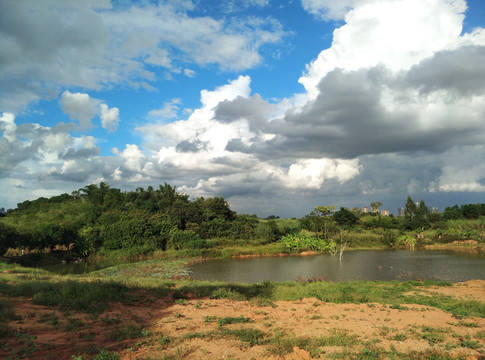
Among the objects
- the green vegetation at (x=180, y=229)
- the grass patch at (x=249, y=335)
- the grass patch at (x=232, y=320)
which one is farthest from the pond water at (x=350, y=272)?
the grass patch at (x=249, y=335)

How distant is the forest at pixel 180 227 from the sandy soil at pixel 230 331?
1063 inches

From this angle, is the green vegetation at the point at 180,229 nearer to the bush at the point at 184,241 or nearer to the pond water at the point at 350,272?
the bush at the point at 184,241

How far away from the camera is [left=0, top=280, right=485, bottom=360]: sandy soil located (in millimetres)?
6992

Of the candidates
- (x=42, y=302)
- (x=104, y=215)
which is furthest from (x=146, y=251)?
(x=42, y=302)

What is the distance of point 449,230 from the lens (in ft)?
187

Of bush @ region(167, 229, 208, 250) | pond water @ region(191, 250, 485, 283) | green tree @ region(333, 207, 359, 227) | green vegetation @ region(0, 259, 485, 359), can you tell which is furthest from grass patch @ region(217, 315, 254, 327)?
green tree @ region(333, 207, 359, 227)

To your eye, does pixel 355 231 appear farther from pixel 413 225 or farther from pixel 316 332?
pixel 316 332

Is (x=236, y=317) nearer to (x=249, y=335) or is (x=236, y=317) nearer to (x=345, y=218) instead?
(x=249, y=335)

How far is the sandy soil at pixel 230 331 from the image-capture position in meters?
6.99

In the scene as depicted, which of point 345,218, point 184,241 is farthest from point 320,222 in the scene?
point 184,241

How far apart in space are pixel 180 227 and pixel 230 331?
49.3 meters

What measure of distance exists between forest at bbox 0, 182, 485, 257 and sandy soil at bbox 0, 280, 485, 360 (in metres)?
27.0

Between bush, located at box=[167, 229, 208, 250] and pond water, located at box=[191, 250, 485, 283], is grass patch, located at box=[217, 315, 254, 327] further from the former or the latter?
bush, located at box=[167, 229, 208, 250]

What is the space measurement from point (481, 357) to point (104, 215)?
174 feet
